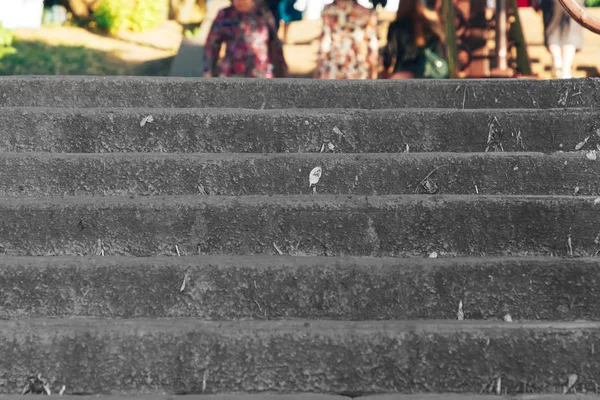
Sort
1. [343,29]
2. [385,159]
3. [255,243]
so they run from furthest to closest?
[343,29] → [385,159] → [255,243]

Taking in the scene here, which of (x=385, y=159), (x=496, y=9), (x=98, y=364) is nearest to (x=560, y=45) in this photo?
(x=496, y=9)

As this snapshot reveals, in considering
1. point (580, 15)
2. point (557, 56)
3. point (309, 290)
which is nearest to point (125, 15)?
point (557, 56)

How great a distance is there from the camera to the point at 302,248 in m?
3.05

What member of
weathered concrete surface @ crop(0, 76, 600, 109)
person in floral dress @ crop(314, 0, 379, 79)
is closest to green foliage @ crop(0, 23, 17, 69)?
person in floral dress @ crop(314, 0, 379, 79)

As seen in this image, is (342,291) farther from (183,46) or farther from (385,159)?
(183,46)

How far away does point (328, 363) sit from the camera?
2.57 m

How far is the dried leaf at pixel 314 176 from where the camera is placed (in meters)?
3.35

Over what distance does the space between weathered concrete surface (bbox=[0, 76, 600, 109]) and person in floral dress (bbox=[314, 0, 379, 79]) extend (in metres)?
3.44

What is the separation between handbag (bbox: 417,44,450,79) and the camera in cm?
761

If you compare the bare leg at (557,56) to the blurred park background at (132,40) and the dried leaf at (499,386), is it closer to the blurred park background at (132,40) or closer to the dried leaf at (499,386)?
the blurred park background at (132,40)

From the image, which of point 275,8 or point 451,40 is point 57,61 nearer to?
point 275,8

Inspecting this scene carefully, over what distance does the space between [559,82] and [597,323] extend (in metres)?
1.65

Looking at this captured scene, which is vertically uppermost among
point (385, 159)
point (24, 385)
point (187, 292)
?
point (385, 159)

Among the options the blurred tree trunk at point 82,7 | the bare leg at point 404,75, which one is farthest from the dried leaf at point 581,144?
the blurred tree trunk at point 82,7
